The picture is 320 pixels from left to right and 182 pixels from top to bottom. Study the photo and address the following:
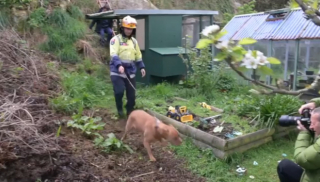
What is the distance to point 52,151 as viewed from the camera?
4.19 metres

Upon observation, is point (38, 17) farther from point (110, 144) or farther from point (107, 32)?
point (110, 144)

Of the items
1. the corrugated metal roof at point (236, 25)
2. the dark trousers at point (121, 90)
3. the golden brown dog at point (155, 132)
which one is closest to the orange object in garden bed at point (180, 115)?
the dark trousers at point (121, 90)

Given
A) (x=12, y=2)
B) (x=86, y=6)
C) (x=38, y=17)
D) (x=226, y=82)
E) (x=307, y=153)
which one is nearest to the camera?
(x=307, y=153)

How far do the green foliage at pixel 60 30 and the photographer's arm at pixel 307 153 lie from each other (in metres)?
7.79

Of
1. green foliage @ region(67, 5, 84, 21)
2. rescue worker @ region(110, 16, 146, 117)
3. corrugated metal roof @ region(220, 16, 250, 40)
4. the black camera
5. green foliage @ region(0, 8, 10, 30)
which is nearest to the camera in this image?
the black camera

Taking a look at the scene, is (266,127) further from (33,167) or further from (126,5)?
(126,5)

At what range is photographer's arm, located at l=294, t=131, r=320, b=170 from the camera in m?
2.76

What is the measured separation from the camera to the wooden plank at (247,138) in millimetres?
5035

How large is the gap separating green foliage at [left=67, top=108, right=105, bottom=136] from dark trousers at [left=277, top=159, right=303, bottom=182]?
3011 mm

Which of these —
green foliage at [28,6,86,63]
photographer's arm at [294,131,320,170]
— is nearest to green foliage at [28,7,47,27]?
green foliage at [28,6,86,63]

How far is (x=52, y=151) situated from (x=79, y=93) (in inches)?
132

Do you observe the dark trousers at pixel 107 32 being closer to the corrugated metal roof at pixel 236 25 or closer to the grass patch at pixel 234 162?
the corrugated metal roof at pixel 236 25

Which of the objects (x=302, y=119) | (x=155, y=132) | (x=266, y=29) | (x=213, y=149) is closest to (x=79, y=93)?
(x=155, y=132)

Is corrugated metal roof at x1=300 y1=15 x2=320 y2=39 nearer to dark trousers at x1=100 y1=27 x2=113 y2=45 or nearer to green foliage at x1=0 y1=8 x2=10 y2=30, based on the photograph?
dark trousers at x1=100 y1=27 x2=113 y2=45
